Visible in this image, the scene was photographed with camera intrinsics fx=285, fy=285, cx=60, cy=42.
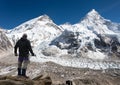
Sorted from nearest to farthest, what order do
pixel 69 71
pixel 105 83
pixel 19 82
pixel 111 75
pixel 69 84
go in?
pixel 19 82, pixel 69 84, pixel 105 83, pixel 111 75, pixel 69 71

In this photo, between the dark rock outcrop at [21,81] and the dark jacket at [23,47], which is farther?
the dark jacket at [23,47]

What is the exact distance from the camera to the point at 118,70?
189 meters

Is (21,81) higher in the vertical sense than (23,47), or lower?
lower

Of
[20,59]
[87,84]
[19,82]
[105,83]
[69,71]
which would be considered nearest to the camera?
[19,82]

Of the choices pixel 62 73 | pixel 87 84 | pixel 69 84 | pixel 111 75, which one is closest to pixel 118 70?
pixel 111 75

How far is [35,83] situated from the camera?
18219 millimetres

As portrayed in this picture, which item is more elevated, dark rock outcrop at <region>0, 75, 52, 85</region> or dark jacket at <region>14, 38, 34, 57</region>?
dark jacket at <region>14, 38, 34, 57</region>

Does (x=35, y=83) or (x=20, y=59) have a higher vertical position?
(x=20, y=59)

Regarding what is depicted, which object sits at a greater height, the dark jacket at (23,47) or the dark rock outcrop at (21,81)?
the dark jacket at (23,47)

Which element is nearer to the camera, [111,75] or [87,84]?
[87,84]

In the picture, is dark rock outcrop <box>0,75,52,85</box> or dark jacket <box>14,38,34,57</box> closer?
dark rock outcrop <box>0,75,52,85</box>

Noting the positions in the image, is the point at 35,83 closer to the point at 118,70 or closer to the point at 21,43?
the point at 21,43

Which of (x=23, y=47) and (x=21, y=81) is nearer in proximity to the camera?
(x=21, y=81)

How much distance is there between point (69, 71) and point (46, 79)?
538 ft
